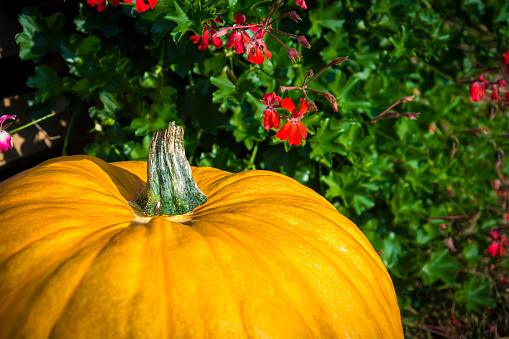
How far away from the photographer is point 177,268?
0.96 metres

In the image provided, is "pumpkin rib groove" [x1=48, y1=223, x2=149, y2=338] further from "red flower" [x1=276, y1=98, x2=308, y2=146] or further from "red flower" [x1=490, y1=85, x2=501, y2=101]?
"red flower" [x1=490, y1=85, x2=501, y2=101]

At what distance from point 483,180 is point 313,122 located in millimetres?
1466

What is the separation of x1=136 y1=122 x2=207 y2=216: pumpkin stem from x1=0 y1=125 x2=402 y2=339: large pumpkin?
0.04 meters

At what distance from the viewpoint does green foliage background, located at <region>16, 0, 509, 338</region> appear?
1.80 meters

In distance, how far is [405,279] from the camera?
7.61 feet

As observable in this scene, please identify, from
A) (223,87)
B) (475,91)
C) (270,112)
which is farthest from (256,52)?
(475,91)

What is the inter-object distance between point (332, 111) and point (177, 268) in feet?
3.93

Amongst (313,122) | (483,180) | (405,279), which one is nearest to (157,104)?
(313,122)

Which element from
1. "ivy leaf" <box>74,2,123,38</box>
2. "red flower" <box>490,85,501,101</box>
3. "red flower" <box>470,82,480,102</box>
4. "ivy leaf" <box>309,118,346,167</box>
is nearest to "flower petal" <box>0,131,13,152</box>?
"ivy leaf" <box>74,2,123,38</box>

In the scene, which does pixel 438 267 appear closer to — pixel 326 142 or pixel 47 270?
pixel 326 142

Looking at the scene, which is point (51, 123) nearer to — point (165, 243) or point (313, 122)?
point (313, 122)

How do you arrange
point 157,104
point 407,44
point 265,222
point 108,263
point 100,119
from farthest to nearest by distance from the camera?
1. point 407,44
2. point 100,119
3. point 157,104
4. point 265,222
5. point 108,263

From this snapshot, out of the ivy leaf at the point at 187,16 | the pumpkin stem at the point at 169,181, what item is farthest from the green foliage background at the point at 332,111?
the pumpkin stem at the point at 169,181

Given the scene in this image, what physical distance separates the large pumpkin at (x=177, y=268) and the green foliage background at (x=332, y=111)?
1.84 feet
